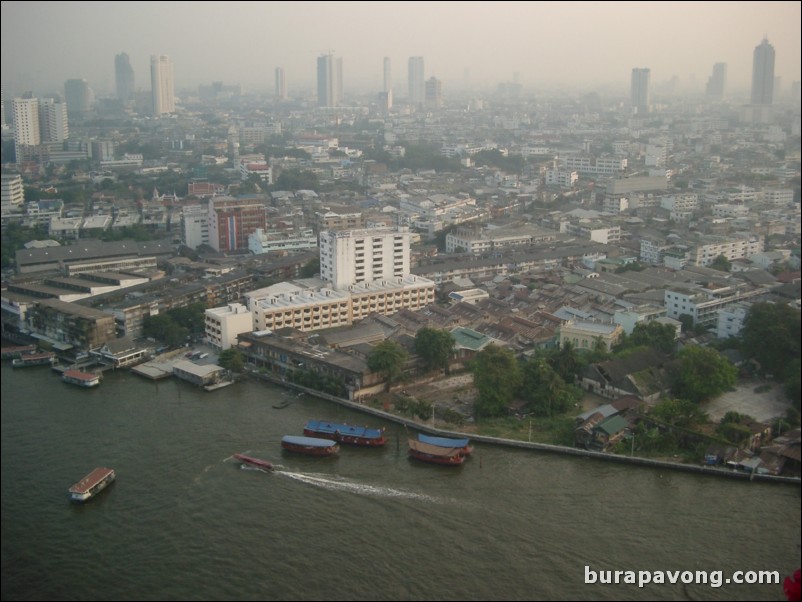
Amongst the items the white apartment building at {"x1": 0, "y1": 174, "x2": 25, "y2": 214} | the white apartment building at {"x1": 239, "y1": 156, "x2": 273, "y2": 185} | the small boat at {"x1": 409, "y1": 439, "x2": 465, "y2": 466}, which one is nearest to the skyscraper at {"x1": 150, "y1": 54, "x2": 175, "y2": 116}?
the white apartment building at {"x1": 239, "y1": 156, "x2": 273, "y2": 185}

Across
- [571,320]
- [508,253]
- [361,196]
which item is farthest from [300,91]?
[571,320]

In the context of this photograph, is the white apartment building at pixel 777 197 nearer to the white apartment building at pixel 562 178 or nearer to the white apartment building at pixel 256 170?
the white apartment building at pixel 562 178

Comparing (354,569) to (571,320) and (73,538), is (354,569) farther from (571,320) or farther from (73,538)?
(571,320)

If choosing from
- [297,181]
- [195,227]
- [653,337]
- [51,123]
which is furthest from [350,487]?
[51,123]

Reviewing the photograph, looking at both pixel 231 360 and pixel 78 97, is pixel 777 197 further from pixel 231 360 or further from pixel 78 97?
pixel 78 97

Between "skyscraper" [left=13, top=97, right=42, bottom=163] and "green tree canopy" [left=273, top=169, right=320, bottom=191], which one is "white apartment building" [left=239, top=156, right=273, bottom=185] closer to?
"green tree canopy" [left=273, top=169, right=320, bottom=191]

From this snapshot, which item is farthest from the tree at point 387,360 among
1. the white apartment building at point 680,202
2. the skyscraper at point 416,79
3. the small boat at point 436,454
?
the skyscraper at point 416,79
